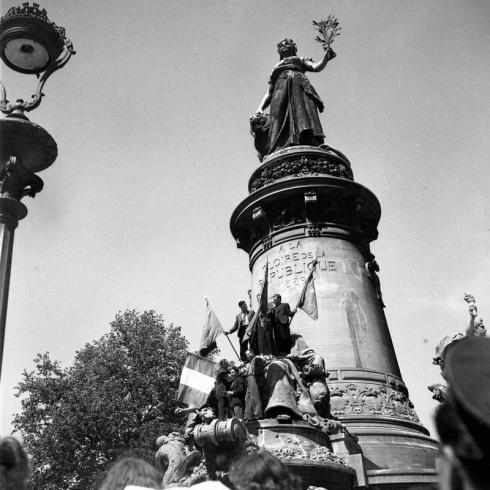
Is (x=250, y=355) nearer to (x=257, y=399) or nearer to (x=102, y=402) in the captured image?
(x=257, y=399)

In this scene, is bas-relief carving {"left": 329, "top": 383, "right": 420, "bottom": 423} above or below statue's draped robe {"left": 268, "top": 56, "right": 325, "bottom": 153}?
below

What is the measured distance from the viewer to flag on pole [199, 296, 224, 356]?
46.1ft

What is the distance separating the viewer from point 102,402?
28828mm

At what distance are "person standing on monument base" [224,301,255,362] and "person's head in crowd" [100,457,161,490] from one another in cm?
1017

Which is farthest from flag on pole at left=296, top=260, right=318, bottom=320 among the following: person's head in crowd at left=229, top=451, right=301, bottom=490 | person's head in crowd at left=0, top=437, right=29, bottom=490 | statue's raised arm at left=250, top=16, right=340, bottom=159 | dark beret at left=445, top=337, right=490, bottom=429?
dark beret at left=445, top=337, right=490, bottom=429

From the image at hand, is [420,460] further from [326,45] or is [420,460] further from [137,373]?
[137,373]

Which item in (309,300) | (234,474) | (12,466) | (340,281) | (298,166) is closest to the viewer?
(12,466)

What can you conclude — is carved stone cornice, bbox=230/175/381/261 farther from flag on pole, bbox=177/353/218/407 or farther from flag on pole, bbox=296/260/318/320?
flag on pole, bbox=177/353/218/407

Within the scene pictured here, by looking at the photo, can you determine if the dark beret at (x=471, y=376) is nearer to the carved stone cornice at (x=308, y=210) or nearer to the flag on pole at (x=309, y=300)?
the flag on pole at (x=309, y=300)

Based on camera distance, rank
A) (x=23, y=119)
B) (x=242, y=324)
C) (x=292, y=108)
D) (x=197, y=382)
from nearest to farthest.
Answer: (x=23, y=119), (x=197, y=382), (x=242, y=324), (x=292, y=108)

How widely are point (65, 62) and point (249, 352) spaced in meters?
7.89

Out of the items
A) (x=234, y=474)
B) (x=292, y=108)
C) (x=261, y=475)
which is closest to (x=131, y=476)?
(x=234, y=474)

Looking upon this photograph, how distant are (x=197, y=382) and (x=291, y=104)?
10352mm

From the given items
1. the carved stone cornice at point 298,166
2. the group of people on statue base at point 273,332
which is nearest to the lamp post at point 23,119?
the group of people on statue base at point 273,332
